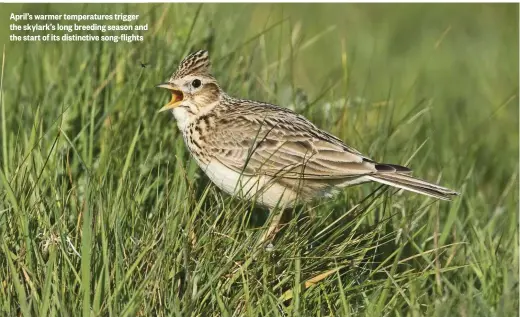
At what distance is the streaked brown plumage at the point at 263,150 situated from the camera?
5.29 m

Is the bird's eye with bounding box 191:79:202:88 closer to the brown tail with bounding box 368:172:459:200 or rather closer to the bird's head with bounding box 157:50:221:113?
the bird's head with bounding box 157:50:221:113

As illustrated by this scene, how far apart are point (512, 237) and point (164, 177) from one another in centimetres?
203


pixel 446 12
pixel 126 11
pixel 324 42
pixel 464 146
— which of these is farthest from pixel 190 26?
pixel 446 12

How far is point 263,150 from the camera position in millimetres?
5559

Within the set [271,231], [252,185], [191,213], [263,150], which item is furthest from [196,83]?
[271,231]

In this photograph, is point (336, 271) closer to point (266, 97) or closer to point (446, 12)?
point (266, 97)

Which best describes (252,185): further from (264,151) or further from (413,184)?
(413,184)

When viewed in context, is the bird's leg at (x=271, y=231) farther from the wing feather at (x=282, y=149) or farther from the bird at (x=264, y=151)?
the wing feather at (x=282, y=149)

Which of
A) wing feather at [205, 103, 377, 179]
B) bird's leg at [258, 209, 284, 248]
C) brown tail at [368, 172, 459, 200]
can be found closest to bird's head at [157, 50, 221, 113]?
wing feather at [205, 103, 377, 179]

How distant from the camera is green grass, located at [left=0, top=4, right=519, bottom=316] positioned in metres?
4.40

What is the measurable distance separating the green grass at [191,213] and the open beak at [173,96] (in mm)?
181

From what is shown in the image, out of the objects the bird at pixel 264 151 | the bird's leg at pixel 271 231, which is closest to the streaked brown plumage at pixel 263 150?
the bird at pixel 264 151

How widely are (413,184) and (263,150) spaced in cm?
91

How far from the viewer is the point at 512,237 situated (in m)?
5.53
